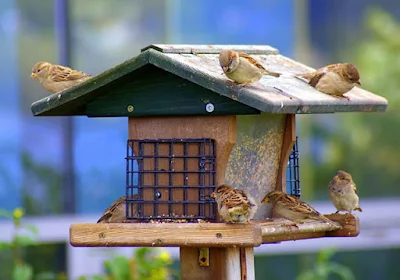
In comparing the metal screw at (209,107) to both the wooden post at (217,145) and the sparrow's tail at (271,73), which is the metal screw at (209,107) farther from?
the sparrow's tail at (271,73)

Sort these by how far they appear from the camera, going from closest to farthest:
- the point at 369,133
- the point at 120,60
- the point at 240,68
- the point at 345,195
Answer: the point at 240,68 < the point at 345,195 < the point at 120,60 < the point at 369,133

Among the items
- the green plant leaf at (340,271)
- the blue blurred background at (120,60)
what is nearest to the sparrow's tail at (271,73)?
the green plant leaf at (340,271)

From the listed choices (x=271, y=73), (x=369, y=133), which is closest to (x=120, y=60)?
(x=369, y=133)

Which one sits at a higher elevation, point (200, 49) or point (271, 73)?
point (200, 49)

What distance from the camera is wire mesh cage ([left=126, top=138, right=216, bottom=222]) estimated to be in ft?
16.3

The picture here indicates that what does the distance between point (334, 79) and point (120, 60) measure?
16.1 ft

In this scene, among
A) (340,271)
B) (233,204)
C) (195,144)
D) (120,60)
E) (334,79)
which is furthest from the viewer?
(120,60)

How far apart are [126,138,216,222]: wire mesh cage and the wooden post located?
0.13 ft

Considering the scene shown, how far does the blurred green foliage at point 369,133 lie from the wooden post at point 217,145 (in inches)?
198

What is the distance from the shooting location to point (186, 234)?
4559 millimetres

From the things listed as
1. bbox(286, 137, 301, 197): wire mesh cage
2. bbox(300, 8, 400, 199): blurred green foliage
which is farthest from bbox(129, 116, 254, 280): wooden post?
→ bbox(300, 8, 400, 199): blurred green foliage

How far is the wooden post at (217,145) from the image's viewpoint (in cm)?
479

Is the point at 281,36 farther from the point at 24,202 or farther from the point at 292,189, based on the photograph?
the point at 292,189

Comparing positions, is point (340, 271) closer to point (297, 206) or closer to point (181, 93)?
point (297, 206)
